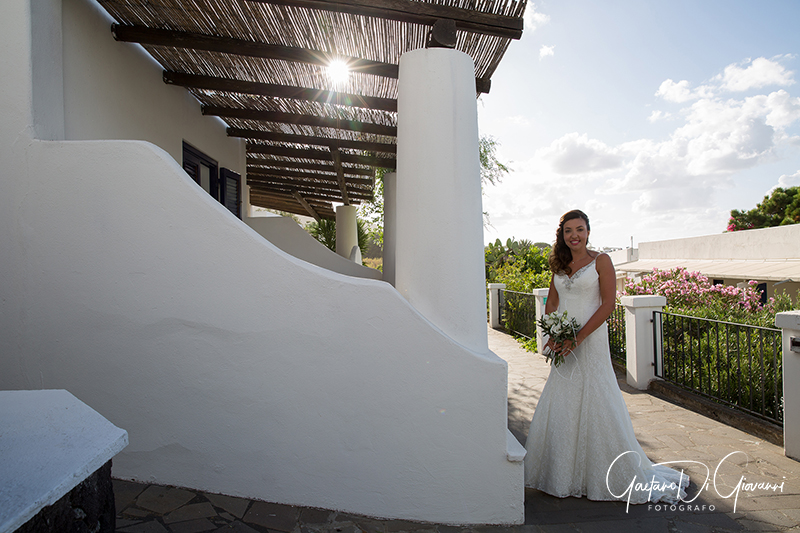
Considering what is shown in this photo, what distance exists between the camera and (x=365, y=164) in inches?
340

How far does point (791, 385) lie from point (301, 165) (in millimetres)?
8211

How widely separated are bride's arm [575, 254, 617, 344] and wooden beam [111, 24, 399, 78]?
299 cm

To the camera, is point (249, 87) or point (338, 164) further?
point (338, 164)

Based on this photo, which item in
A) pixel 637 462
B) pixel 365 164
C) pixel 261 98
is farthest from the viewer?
pixel 365 164

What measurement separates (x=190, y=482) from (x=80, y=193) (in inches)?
85.6

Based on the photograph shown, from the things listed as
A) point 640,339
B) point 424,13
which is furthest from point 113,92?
point 640,339

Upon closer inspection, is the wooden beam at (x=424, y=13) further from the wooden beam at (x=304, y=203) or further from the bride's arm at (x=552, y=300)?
the wooden beam at (x=304, y=203)

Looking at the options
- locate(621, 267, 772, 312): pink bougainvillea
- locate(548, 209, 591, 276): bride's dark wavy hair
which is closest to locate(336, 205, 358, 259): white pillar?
locate(621, 267, 772, 312): pink bougainvillea

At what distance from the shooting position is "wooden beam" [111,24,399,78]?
468 centimetres

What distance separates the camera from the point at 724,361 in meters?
6.22

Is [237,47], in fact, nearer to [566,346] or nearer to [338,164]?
[338,164]

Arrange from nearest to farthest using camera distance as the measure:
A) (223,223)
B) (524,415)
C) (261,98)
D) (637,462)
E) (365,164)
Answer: (223,223)
(637,462)
(524,415)
(261,98)
(365,164)

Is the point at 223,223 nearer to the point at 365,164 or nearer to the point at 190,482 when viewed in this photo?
the point at 190,482

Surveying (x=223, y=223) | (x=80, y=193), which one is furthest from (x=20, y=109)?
(x=223, y=223)
